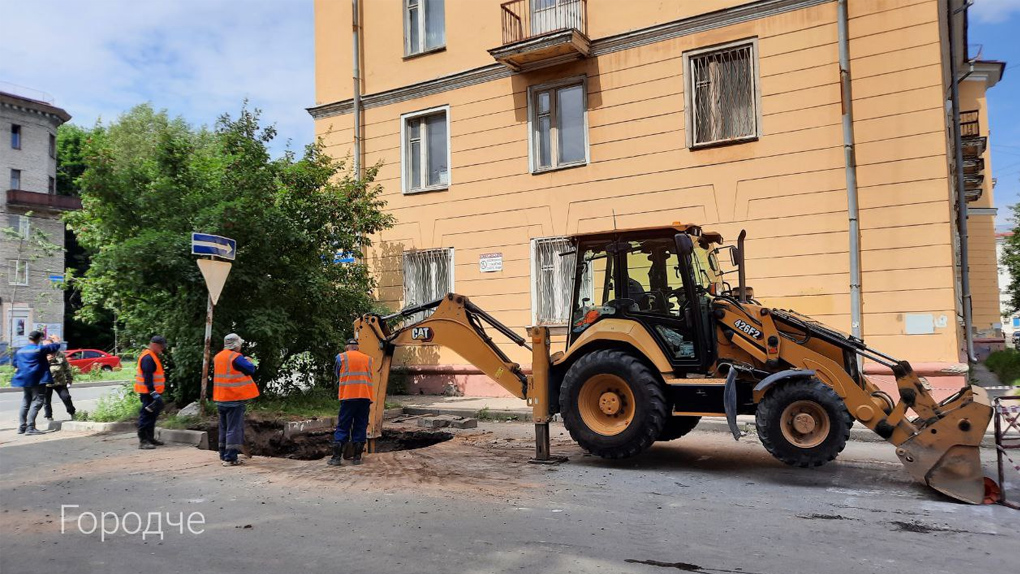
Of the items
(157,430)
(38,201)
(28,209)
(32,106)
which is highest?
(32,106)

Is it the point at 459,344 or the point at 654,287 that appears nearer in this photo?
the point at 654,287

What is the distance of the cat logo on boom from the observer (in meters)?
9.14

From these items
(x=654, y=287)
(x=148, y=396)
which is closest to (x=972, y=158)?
(x=654, y=287)

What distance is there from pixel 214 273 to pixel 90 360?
25280 millimetres

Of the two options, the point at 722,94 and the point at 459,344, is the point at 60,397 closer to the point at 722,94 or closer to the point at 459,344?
the point at 459,344

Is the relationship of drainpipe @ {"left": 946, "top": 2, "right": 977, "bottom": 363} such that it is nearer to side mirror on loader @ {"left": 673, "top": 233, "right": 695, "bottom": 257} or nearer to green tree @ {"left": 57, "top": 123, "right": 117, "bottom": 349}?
side mirror on loader @ {"left": 673, "top": 233, "right": 695, "bottom": 257}

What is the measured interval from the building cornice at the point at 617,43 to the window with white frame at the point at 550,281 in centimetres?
402

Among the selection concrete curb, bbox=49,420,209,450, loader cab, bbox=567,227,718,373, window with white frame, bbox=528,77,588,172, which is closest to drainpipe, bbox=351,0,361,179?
window with white frame, bbox=528,77,588,172

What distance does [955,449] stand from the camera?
651 centimetres

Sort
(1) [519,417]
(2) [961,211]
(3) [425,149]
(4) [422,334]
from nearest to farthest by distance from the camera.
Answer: (4) [422,334] → (1) [519,417] → (2) [961,211] → (3) [425,149]

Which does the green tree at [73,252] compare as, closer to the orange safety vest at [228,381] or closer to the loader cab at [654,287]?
the orange safety vest at [228,381]

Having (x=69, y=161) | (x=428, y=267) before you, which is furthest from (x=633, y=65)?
(x=69, y=161)

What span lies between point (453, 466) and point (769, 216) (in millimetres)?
7870

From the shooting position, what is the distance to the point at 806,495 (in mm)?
6766
